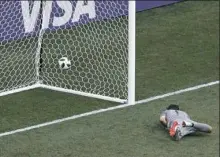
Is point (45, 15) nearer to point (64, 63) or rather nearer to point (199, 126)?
point (64, 63)

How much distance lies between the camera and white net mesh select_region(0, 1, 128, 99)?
4.73 metres

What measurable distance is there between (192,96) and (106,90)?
645mm

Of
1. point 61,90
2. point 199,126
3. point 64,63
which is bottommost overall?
point 199,126

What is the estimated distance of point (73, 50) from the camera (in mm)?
5309

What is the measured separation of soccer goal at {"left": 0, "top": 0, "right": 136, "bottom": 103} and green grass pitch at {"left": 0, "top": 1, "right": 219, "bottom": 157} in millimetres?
159

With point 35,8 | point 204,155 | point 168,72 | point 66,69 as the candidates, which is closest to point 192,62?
point 168,72

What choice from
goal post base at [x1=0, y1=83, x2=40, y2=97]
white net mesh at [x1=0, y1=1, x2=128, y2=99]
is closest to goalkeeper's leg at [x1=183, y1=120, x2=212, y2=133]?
white net mesh at [x1=0, y1=1, x2=128, y2=99]

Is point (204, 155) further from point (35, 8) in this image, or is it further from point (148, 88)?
point (35, 8)

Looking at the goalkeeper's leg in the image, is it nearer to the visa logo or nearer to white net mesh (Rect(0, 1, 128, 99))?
white net mesh (Rect(0, 1, 128, 99))

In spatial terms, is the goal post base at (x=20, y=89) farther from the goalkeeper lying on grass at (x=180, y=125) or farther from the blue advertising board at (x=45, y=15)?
the goalkeeper lying on grass at (x=180, y=125)

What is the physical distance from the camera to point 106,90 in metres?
4.64

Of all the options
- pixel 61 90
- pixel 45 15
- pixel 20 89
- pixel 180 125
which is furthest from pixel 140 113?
pixel 45 15

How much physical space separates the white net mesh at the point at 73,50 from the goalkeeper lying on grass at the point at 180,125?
0.65 metres

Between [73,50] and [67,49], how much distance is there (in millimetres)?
52
